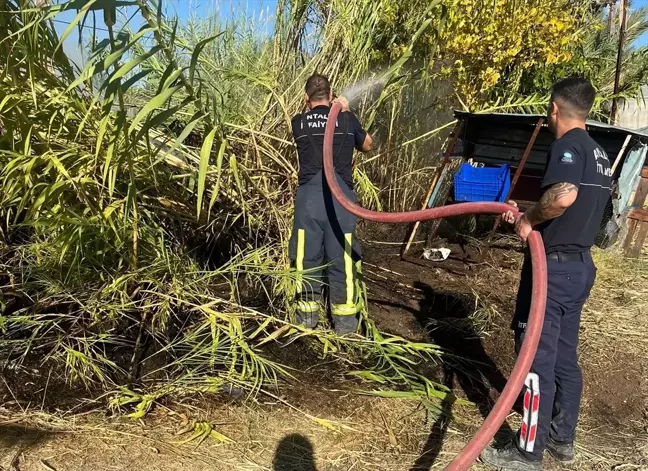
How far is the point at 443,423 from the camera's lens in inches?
114

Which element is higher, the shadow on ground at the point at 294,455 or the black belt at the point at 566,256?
the black belt at the point at 566,256

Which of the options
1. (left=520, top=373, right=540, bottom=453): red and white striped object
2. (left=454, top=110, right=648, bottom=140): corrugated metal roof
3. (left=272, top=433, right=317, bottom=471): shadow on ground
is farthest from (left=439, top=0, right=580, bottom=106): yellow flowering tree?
(left=272, top=433, right=317, bottom=471): shadow on ground

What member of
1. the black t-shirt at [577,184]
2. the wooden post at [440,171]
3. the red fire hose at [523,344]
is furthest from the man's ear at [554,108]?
the wooden post at [440,171]

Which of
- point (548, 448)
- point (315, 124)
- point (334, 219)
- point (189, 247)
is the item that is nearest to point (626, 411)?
point (548, 448)

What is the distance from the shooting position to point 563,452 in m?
2.69

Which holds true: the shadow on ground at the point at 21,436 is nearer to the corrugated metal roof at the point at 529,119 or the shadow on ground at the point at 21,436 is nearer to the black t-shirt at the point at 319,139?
the black t-shirt at the point at 319,139

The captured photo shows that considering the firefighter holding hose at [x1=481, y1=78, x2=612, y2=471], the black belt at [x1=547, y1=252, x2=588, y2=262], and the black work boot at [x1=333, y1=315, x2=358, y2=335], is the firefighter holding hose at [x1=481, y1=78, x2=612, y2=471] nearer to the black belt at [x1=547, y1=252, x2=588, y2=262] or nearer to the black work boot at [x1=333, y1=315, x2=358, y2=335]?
the black belt at [x1=547, y1=252, x2=588, y2=262]

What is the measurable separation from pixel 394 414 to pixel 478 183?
3.21m

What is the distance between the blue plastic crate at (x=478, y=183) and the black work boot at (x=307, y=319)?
2.43 meters

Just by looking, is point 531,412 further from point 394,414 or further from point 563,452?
point 394,414

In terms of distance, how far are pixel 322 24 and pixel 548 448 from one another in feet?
12.0

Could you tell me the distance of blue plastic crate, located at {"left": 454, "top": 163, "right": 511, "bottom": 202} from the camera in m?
5.53

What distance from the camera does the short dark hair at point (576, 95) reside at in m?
2.39

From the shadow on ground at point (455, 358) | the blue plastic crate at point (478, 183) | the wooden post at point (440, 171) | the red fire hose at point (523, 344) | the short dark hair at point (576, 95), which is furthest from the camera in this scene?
the blue plastic crate at point (478, 183)
